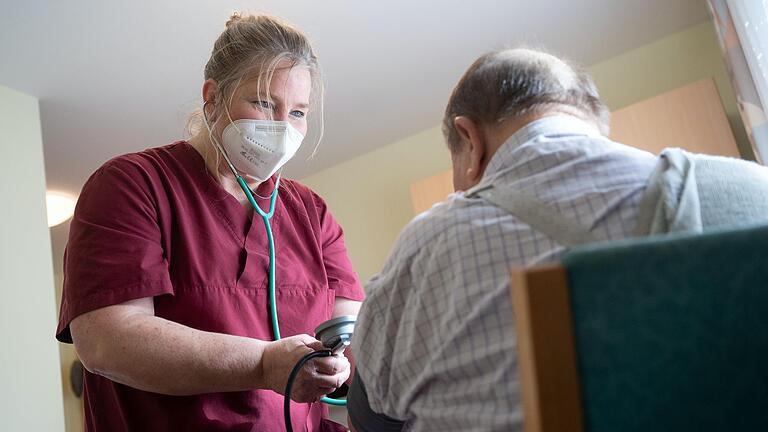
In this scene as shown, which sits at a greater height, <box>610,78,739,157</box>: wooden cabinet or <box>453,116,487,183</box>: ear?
<box>610,78,739,157</box>: wooden cabinet

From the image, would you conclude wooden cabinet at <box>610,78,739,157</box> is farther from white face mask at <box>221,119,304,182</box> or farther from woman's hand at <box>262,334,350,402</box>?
woman's hand at <box>262,334,350,402</box>

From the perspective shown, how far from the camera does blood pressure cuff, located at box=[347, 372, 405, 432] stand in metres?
0.89

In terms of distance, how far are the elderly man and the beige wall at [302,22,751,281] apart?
215 centimetres

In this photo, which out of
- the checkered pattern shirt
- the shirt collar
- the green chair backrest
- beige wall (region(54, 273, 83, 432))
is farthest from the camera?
beige wall (region(54, 273, 83, 432))

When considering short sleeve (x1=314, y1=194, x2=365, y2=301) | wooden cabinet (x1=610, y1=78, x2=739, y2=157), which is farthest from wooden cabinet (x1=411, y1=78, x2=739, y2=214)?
short sleeve (x1=314, y1=194, x2=365, y2=301)

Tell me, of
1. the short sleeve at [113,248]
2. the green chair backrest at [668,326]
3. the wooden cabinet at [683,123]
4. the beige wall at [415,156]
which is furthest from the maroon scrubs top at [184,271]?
the beige wall at [415,156]

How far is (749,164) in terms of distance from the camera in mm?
807

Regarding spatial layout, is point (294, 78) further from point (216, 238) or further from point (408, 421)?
point (408, 421)

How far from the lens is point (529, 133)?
2.77 feet

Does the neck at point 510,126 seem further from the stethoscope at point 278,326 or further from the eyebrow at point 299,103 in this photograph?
the eyebrow at point 299,103

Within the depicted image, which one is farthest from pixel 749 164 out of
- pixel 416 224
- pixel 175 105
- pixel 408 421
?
pixel 175 105

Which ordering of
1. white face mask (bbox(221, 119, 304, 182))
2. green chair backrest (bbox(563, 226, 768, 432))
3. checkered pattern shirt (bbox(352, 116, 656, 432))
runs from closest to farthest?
Result: 1. green chair backrest (bbox(563, 226, 768, 432))
2. checkered pattern shirt (bbox(352, 116, 656, 432))
3. white face mask (bbox(221, 119, 304, 182))

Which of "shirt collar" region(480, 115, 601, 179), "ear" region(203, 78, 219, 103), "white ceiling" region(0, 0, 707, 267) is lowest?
"shirt collar" region(480, 115, 601, 179)

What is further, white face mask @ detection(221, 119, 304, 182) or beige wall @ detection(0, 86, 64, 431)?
beige wall @ detection(0, 86, 64, 431)
